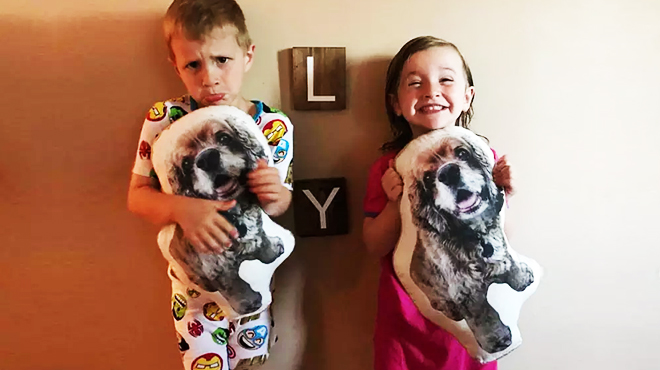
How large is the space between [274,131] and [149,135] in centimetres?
21

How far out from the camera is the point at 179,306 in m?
0.96

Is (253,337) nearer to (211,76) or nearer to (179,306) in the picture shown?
(179,306)

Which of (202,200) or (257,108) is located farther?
(257,108)

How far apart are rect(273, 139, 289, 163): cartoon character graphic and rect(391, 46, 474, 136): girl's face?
21 cm

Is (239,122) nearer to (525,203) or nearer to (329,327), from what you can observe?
(329,327)

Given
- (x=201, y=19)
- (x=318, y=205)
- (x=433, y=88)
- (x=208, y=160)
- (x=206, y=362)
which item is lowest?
(x=206, y=362)

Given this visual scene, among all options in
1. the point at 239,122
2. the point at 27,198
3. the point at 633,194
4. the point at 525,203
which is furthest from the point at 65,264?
the point at 633,194

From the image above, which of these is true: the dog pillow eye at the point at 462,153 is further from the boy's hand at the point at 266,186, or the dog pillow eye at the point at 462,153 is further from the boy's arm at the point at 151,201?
the boy's arm at the point at 151,201

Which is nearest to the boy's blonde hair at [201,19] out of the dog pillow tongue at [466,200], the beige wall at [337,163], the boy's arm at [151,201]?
the beige wall at [337,163]

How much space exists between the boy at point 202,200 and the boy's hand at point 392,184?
0.53 ft

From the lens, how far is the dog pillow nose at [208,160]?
0.87 meters

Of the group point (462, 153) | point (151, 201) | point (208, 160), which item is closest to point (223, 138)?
point (208, 160)

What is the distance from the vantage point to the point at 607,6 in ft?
3.59

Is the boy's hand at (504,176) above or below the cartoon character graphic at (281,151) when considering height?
below
